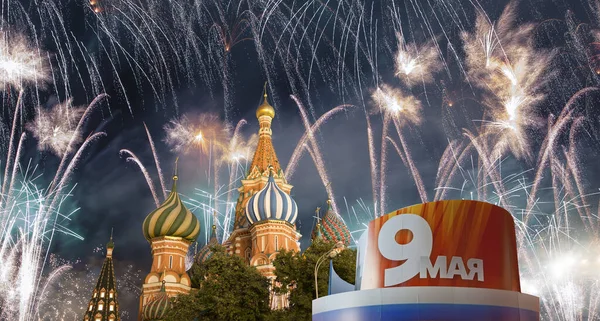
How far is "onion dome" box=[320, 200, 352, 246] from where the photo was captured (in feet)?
174

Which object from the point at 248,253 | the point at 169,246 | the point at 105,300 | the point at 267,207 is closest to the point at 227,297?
the point at 267,207

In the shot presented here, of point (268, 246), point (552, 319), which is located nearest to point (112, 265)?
point (268, 246)

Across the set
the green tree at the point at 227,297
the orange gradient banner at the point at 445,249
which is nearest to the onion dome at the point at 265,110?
the green tree at the point at 227,297

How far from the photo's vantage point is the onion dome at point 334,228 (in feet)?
174

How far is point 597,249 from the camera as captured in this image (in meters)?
33.2

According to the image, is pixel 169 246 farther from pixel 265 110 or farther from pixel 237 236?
pixel 265 110

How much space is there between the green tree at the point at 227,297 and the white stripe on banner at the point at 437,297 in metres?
14.2

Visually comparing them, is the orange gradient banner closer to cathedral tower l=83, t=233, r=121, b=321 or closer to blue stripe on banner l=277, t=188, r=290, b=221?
blue stripe on banner l=277, t=188, r=290, b=221

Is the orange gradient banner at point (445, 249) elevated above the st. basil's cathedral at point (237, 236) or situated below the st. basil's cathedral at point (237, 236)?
below

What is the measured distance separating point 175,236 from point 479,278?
35681mm

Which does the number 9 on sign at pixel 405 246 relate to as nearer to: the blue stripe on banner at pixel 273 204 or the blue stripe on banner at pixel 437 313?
the blue stripe on banner at pixel 437 313

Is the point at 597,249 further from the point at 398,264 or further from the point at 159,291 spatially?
the point at 159,291

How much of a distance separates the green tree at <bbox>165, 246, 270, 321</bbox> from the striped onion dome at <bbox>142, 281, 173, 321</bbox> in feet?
43.5

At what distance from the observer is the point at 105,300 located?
5288cm
